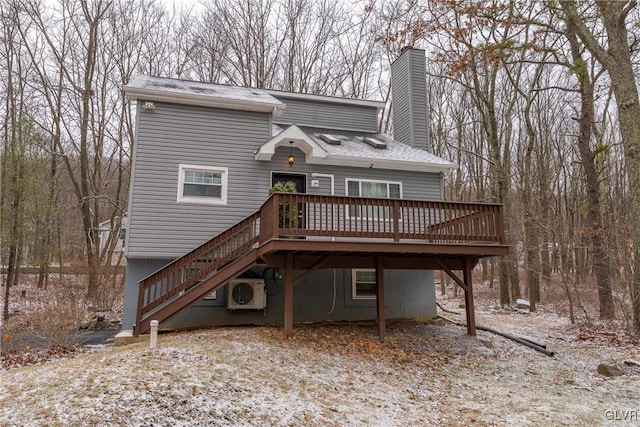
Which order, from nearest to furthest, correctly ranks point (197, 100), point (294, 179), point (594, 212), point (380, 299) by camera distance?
1. point (380, 299)
2. point (197, 100)
3. point (294, 179)
4. point (594, 212)

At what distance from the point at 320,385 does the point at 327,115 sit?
10.8 m

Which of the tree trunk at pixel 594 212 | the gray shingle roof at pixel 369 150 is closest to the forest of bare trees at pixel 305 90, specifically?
the tree trunk at pixel 594 212

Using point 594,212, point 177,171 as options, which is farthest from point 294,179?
point 594,212

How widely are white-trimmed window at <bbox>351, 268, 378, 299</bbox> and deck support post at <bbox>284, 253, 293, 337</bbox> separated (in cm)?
346

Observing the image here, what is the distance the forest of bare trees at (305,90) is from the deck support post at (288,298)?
20.1ft

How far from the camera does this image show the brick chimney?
14945mm

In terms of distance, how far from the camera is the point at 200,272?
31.3 feet

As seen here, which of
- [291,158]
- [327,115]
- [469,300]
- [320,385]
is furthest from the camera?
[327,115]

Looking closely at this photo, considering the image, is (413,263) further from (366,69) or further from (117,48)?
(117,48)

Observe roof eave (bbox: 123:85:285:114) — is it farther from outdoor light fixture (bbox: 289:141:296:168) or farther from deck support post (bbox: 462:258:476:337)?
deck support post (bbox: 462:258:476:337)

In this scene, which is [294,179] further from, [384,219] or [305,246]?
[384,219]

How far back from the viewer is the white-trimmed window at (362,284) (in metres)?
12.4

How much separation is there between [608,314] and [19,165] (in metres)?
22.1

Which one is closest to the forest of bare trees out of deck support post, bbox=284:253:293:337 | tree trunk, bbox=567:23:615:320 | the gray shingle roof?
tree trunk, bbox=567:23:615:320
